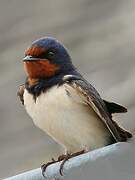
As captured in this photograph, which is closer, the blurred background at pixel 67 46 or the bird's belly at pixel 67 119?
the bird's belly at pixel 67 119

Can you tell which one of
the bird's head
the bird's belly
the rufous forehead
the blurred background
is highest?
the rufous forehead

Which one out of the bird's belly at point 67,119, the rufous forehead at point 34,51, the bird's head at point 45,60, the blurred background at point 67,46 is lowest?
the blurred background at point 67,46

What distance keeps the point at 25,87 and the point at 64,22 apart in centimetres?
209

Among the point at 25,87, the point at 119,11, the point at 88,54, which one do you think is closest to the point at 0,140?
the point at 88,54

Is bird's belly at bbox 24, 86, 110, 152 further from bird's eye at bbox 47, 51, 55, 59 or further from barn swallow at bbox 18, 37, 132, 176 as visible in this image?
bird's eye at bbox 47, 51, 55, 59

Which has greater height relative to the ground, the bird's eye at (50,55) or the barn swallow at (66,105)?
the bird's eye at (50,55)

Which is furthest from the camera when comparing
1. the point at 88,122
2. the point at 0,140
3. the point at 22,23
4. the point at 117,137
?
the point at 22,23

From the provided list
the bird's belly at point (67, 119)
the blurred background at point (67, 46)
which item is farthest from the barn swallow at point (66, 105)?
the blurred background at point (67, 46)

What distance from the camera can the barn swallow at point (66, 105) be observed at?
73.1 inches

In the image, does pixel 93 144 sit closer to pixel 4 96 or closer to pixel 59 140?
pixel 59 140

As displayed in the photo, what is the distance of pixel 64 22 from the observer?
4.04 metres

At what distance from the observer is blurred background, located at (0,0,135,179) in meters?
Answer: 3.45

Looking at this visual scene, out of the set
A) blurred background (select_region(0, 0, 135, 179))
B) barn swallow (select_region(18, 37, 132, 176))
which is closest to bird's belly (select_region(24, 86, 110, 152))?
barn swallow (select_region(18, 37, 132, 176))

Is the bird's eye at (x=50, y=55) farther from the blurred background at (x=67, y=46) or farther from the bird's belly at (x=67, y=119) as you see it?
the blurred background at (x=67, y=46)
